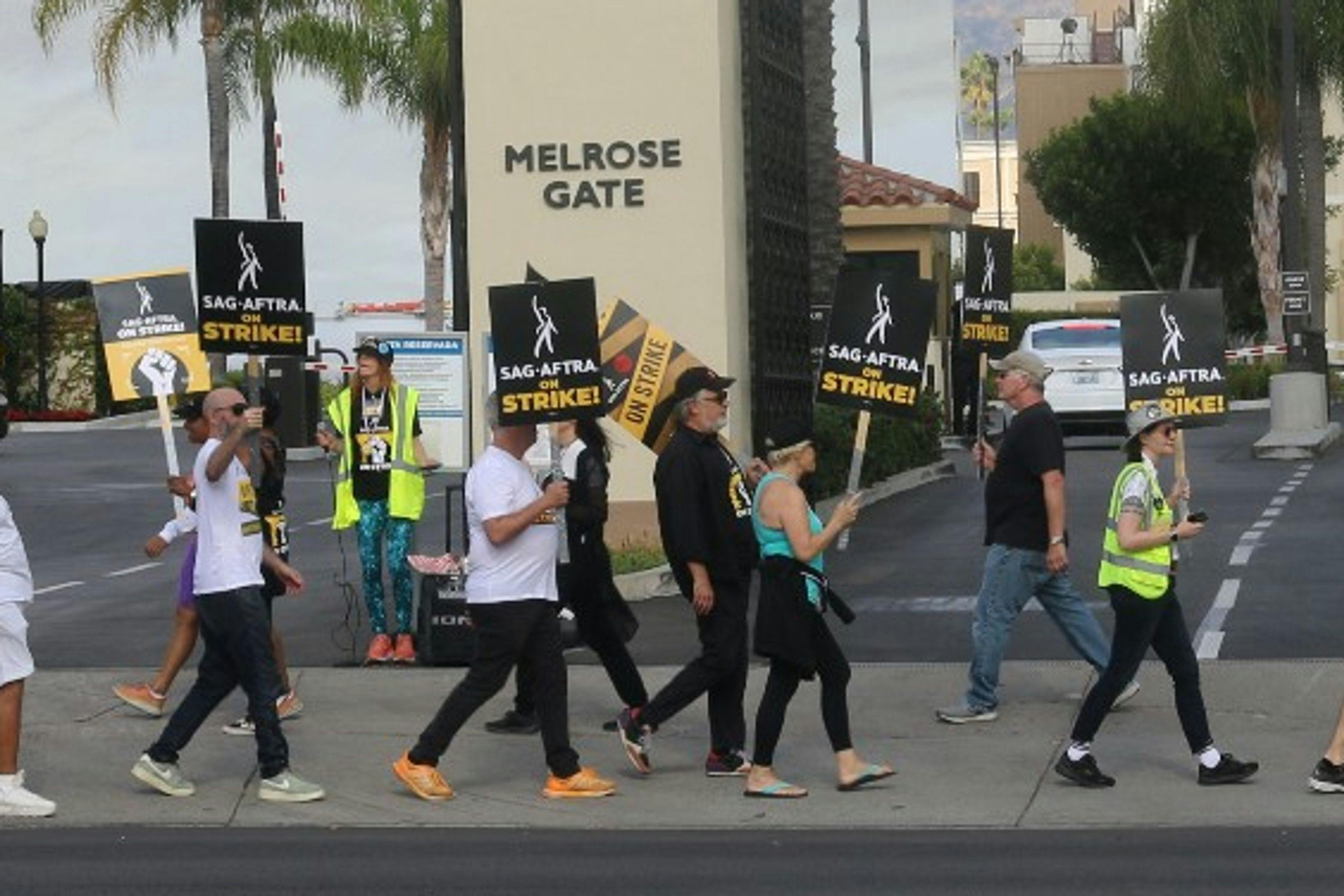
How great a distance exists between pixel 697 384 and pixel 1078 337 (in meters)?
25.3

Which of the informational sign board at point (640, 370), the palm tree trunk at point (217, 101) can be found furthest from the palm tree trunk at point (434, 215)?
the informational sign board at point (640, 370)

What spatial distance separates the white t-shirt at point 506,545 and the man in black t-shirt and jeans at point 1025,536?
246 cm

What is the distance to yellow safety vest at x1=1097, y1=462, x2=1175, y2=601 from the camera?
14258mm

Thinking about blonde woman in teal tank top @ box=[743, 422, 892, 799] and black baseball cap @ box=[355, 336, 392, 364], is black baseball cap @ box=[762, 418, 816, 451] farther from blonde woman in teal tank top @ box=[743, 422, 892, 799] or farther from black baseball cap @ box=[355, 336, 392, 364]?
black baseball cap @ box=[355, 336, 392, 364]

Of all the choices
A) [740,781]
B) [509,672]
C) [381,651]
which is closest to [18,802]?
[509,672]

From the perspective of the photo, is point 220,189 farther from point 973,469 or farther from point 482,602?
point 482,602

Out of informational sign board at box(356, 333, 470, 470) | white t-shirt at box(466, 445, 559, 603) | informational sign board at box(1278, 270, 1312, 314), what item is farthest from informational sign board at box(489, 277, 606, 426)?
informational sign board at box(1278, 270, 1312, 314)

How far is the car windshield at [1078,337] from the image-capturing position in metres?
38.9

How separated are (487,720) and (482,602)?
2.38 metres

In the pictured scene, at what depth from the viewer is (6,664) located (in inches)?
551

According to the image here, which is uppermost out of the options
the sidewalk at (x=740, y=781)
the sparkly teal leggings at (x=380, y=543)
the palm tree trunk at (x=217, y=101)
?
the palm tree trunk at (x=217, y=101)

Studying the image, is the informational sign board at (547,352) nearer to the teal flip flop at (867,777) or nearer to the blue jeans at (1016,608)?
the blue jeans at (1016,608)

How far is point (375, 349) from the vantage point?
1758 cm

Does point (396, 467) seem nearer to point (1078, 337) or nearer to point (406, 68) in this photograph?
point (1078, 337)
